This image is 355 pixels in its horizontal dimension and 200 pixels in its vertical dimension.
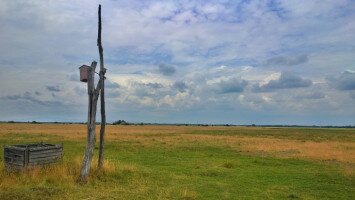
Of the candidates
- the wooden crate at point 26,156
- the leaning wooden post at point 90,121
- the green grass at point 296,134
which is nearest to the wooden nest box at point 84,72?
the leaning wooden post at point 90,121

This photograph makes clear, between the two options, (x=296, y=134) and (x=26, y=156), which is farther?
(x=296, y=134)

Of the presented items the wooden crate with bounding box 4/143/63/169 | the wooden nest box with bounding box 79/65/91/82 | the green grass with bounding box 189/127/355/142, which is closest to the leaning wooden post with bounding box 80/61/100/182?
the wooden nest box with bounding box 79/65/91/82

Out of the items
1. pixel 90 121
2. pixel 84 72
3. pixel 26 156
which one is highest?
pixel 84 72

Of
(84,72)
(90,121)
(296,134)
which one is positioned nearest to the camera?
(90,121)

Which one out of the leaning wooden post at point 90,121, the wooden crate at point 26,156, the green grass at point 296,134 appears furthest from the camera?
the green grass at point 296,134

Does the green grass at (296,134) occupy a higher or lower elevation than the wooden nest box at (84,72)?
lower

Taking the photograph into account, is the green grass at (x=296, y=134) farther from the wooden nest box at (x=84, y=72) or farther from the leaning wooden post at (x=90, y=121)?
the wooden nest box at (x=84, y=72)

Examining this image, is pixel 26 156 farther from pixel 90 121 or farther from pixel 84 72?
pixel 84 72

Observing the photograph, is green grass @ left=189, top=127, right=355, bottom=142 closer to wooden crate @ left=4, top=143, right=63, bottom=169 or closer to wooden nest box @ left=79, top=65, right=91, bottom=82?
wooden crate @ left=4, top=143, right=63, bottom=169

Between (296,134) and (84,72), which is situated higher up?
(84,72)

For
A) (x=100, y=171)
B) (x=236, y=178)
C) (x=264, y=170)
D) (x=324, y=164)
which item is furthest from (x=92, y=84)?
(x=324, y=164)

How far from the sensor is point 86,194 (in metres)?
12.7

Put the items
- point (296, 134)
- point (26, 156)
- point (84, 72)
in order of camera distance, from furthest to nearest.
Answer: point (296, 134) < point (26, 156) < point (84, 72)

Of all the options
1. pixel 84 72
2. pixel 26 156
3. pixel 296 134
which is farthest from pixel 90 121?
pixel 296 134
